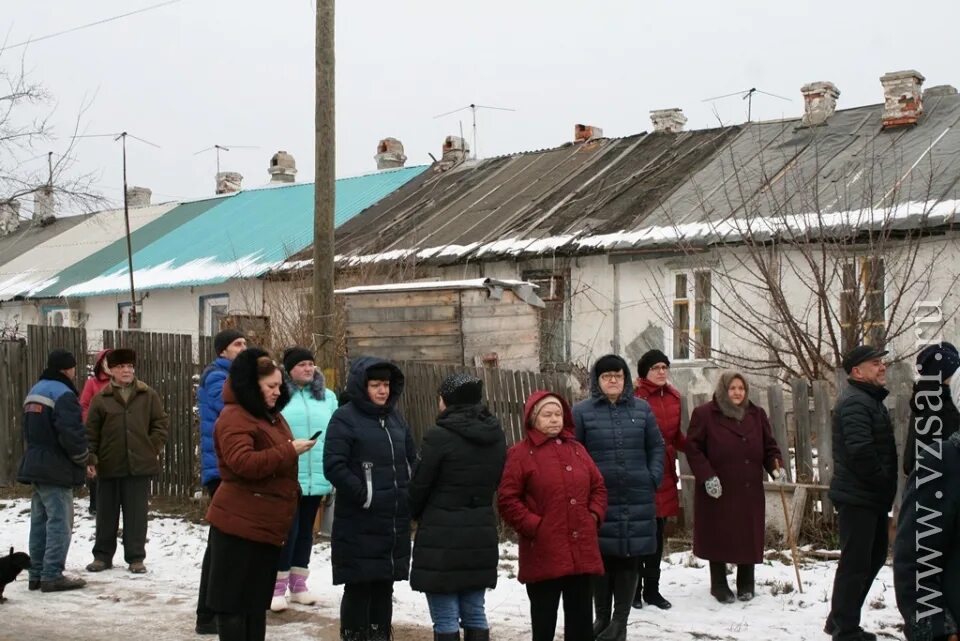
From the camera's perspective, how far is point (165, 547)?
10352mm

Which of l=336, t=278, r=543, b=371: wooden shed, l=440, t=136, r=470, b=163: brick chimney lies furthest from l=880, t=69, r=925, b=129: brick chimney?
l=440, t=136, r=470, b=163: brick chimney

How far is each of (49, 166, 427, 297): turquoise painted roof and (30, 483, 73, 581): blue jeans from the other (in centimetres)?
1495

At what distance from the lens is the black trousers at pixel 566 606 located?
6.12m

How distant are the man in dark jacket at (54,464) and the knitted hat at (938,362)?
5.92 metres

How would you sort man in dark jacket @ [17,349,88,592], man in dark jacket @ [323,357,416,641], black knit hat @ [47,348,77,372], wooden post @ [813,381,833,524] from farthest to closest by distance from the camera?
1. wooden post @ [813,381,833,524]
2. black knit hat @ [47,348,77,372]
3. man in dark jacket @ [17,349,88,592]
4. man in dark jacket @ [323,357,416,641]

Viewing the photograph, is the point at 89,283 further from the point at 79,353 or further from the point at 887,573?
the point at 887,573

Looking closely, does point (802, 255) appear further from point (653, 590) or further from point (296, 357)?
point (296, 357)

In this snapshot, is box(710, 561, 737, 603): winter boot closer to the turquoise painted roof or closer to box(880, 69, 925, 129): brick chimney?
box(880, 69, 925, 129): brick chimney

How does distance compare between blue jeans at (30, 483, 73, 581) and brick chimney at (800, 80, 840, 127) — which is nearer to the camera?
blue jeans at (30, 483, 73, 581)

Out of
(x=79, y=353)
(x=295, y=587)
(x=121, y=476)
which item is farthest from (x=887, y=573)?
(x=79, y=353)

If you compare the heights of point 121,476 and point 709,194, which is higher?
point 709,194

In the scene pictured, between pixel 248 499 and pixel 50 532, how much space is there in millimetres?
3406

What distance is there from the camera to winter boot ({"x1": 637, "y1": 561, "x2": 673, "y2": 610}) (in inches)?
307

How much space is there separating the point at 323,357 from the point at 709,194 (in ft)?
33.6
